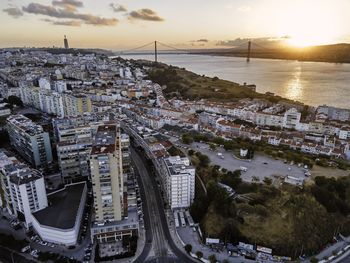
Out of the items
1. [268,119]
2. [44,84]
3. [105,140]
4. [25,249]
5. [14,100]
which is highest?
[105,140]

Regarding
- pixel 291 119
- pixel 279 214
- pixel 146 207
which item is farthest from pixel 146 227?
pixel 291 119

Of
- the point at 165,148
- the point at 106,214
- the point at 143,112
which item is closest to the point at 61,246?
the point at 106,214

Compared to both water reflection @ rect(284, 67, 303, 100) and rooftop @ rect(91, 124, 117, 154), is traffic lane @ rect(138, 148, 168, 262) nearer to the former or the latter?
Answer: rooftop @ rect(91, 124, 117, 154)

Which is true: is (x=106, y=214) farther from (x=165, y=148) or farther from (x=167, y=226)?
(x=165, y=148)

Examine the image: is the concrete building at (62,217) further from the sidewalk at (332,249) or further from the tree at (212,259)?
the sidewalk at (332,249)

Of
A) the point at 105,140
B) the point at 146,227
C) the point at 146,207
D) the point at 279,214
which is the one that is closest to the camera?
the point at 279,214

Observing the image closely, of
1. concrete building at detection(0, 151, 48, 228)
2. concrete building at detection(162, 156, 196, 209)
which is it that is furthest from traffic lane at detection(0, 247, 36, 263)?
concrete building at detection(162, 156, 196, 209)

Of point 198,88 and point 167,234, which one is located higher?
point 198,88

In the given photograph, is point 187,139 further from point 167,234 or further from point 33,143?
point 33,143
